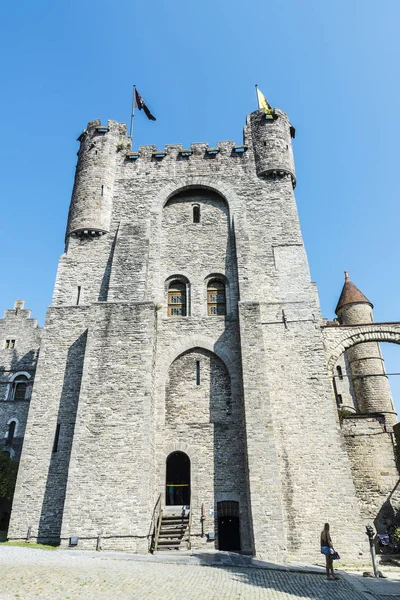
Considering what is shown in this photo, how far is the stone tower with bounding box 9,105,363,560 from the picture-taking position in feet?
40.0

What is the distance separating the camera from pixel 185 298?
1716 centimetres

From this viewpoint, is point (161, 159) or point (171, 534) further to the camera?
point (161, 159)

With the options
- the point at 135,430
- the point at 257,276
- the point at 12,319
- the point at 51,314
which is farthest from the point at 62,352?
the point at 12,319

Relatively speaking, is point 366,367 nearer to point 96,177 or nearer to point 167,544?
point 167,544

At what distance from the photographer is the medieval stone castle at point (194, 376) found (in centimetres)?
1220

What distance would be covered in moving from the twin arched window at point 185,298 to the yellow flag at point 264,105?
9.78 meters

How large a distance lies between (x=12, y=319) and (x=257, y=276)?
55.2 feet

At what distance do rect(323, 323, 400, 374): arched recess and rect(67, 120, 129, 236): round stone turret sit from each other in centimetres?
1085

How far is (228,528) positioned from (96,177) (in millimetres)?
→ 15896

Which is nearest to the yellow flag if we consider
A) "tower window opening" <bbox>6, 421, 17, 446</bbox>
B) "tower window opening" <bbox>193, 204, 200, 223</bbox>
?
"tower window opening" <bbox>193, 204, 200, 223</bbox>

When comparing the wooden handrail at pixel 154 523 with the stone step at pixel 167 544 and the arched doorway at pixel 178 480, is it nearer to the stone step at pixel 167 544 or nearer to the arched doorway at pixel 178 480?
the stone step at pixel 167 544

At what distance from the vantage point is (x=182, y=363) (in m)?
15.5

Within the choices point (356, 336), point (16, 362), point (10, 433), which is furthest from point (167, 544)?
point (16, 362)

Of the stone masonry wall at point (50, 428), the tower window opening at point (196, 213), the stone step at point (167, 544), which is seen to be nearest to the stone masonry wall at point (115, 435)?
the stone step at point (167, 544)
